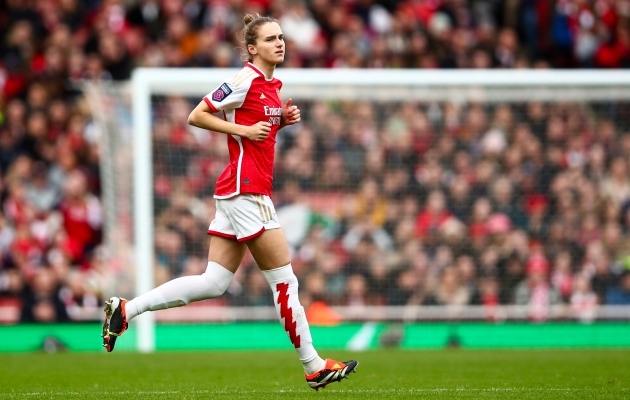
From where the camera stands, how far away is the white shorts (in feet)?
24.6

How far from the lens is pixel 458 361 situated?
10820 mm

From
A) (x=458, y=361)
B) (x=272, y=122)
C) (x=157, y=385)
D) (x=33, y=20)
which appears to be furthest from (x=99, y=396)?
(x=33, y=20)

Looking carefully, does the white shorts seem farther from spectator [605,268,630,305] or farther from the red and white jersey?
spectator [605,268,630,305]

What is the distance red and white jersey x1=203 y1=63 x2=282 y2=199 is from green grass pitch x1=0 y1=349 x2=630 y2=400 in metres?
1.38

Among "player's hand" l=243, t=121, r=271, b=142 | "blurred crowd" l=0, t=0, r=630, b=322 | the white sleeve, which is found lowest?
"blurred crowd" l=0, t=0, r=630, b=322

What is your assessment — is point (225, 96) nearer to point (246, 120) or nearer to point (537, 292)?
point (246, 120)

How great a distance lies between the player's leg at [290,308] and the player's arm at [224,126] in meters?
0.65

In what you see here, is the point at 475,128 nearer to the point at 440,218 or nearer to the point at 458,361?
the point at 440,218

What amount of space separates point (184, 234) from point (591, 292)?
500 cm

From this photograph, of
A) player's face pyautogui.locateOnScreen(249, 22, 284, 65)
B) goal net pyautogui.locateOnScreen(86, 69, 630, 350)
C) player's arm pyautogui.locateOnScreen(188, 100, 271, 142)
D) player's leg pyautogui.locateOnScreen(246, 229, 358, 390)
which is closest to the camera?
player's arm pyautogui.locateOnScreen(188, 100, 271, 142)

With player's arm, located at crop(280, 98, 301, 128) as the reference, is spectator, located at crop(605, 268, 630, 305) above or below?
below

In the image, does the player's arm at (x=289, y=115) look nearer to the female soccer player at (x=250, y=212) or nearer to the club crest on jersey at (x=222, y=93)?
the female soccer player at (x=250, y=212)

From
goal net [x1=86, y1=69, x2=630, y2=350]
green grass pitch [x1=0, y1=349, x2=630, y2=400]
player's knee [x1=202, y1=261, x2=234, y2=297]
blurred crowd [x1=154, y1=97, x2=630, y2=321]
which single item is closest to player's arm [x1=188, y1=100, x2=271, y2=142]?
player's knee [x1=202, y1=261, x2=234, y2=297]

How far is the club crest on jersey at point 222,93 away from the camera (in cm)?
750
